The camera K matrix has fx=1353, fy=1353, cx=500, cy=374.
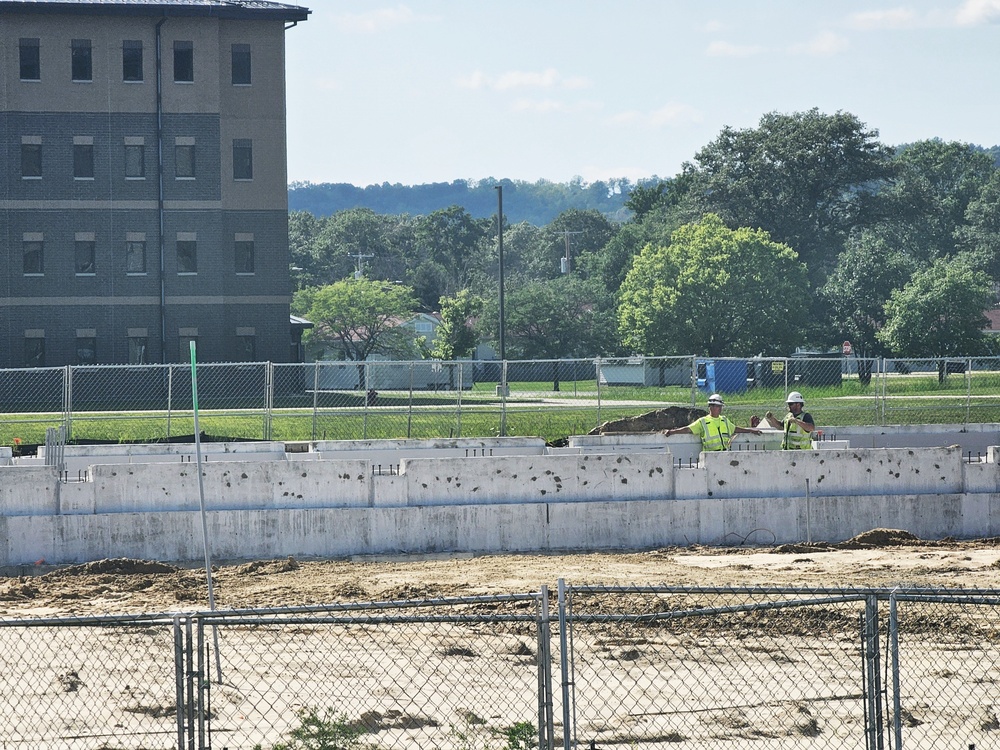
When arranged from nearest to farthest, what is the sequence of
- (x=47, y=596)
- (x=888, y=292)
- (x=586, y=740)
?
1. (x=586, y=740)
2. (x=47, y=596)
3. (x=888, y=292)

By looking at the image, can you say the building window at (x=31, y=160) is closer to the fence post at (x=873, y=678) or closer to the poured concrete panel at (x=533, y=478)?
the poured concrete panel at (x=533, y=478)

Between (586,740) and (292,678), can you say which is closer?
(586,740)

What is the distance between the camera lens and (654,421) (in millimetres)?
29641

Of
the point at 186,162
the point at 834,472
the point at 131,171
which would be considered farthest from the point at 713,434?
the point at 131,171

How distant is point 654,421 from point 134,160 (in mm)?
29737

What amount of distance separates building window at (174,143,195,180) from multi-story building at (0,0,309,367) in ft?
0.18

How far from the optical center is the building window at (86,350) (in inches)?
2015

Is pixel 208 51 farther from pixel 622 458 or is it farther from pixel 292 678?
pixel 292 678

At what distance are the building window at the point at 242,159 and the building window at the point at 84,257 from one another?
243 inches

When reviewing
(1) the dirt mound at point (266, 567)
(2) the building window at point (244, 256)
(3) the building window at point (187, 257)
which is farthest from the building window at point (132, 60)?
(1) the dirt mound at point (266, 567)

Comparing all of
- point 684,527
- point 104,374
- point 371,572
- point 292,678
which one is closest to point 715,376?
point 104,374

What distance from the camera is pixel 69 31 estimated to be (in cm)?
5109

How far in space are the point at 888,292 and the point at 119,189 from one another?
4326 centimetres

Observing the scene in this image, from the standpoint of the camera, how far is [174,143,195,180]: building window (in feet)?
171
